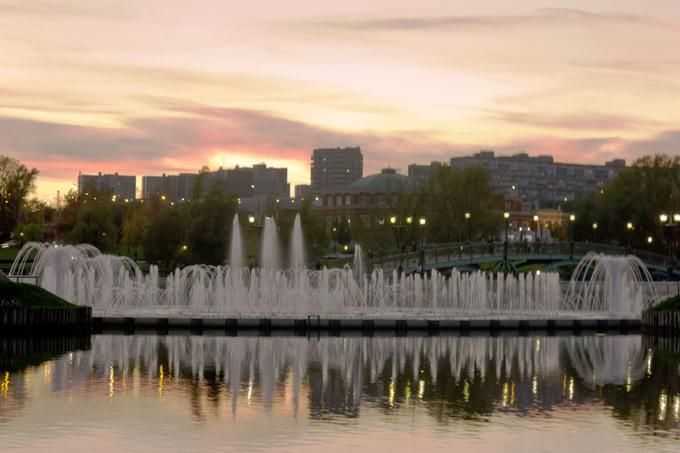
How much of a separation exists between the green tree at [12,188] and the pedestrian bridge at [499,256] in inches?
1812

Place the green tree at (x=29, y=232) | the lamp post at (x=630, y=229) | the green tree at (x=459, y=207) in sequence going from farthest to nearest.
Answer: the green tree at (x=29, y=232), the green tree at (x=459, y=207), the lamp post at (x=630, y=229)

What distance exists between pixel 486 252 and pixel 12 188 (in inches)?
2082

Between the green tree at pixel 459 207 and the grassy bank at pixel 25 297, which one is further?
the green tree at pixel 459 207

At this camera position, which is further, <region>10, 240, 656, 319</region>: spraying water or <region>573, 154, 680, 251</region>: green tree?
<region>573, 154, 680, 251</region>: green tree

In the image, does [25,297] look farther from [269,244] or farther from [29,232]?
[29,232]

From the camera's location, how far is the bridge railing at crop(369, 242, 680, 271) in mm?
87000

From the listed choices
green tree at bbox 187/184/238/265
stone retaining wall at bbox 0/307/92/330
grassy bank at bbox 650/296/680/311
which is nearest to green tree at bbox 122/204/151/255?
green tree at bbox 187/184/238/265

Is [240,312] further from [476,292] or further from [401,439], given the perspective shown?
[401,439]

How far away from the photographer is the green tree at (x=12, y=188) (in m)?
124

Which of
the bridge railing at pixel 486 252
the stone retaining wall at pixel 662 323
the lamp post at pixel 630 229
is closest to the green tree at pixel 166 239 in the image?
the bridge railing at pixel 486 252

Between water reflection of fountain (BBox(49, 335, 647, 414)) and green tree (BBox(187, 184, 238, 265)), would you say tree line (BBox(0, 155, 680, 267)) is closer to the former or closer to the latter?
green tree (BBox(187, 184, 238, 265))

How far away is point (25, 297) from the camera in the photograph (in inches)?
1917

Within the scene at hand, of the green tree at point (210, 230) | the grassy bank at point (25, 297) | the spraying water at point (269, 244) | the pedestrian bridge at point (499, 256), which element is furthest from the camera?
the green tree at point (210, 230)

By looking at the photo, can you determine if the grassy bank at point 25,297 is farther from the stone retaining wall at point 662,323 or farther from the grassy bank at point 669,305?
the grassy bank at point 669,305
